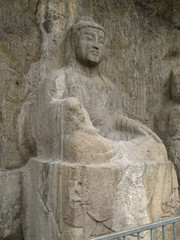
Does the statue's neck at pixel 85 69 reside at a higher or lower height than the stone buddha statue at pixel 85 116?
higher

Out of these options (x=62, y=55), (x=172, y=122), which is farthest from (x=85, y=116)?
(x=172, y=122)

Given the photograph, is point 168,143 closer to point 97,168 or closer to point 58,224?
point 97,168

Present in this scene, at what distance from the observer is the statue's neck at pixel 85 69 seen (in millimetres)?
4074

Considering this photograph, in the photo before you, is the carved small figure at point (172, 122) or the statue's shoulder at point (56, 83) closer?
the statue's shoulder at point (56, 83)

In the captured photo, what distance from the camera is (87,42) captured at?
4000 millimetres

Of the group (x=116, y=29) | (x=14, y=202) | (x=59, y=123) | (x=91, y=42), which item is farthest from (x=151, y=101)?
(x=14, y=202)

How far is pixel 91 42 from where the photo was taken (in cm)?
401

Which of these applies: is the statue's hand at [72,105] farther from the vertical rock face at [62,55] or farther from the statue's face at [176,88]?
the statue's face at [176,88]

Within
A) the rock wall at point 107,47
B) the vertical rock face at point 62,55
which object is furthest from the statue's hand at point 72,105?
the rock wall at point 107,47

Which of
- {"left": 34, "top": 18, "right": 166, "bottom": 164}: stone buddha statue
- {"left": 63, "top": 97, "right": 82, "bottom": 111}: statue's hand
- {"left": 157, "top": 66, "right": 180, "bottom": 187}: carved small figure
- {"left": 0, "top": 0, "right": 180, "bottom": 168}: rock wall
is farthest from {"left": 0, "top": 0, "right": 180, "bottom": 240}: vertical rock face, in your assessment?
{"left": 63, "top": 97, "right": 82, "bottom": 111}: statue's hand

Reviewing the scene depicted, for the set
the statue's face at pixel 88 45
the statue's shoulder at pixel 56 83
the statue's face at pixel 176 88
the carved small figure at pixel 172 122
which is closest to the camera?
the statue's shoulder at pixel 56 83

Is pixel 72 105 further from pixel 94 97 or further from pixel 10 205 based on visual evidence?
pixel 10 205

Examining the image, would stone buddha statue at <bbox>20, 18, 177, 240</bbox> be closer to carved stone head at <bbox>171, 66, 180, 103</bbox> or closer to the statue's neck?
the statue's neck

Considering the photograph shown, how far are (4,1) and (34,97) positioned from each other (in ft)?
4.33
